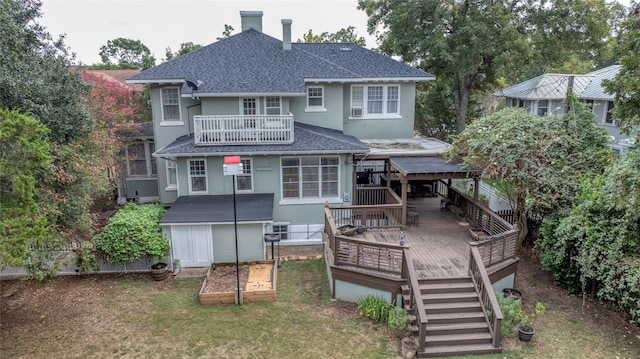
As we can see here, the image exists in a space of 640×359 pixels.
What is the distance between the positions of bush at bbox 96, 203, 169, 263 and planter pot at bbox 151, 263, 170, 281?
0.32m

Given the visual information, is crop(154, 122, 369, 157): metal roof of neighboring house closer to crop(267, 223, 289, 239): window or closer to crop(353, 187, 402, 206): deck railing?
crop(353, 187, 402, 206): deck railing

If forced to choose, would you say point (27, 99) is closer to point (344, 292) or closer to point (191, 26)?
point (344, 292)

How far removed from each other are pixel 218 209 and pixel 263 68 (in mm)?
6954

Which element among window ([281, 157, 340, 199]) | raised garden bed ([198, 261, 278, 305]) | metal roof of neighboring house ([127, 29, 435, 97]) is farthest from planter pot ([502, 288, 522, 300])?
metal roof of neighboring house ([127, 29, 435, 97])

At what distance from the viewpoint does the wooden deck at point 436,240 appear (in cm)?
1101

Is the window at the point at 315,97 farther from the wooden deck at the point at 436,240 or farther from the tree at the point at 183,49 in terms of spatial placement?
the tree at the point at 183,49

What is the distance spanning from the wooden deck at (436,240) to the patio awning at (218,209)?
12.6 ft

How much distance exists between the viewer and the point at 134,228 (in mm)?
12523

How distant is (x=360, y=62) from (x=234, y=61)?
237 inches

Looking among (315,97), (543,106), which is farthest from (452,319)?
(543,106)

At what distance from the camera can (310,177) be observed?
15602 millimetres

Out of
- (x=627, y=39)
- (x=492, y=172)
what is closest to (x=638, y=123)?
(x=627, y=39)

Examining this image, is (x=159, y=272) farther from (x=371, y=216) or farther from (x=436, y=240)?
(x=436, y=240)

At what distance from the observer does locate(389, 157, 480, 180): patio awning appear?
13102 millimetres
